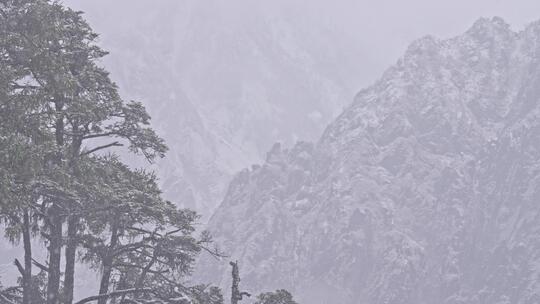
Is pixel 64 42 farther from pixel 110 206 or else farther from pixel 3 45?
pixel 110 206

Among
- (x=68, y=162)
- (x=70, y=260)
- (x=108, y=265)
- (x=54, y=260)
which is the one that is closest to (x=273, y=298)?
(x=108, y=265)

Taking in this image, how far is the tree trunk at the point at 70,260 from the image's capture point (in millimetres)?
19844

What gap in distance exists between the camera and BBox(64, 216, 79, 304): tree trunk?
19.8 m

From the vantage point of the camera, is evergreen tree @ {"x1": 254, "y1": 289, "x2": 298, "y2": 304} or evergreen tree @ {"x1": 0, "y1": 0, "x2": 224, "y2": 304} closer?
evergreen tree @ {"x1": 0, "y1": 0, "x2": 224, "y2": 304}

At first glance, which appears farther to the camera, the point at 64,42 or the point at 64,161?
the point at 64,42

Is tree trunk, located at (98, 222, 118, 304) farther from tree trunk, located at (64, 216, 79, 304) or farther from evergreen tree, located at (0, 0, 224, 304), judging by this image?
tree trunk, located at (64, 216, 79, 304)

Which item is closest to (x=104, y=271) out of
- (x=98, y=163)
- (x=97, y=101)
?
(x=98, y=163)

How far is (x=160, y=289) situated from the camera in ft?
66.9

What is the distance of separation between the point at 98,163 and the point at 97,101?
1621mm

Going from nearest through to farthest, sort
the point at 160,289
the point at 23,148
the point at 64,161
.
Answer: the point at 23,148, the point at 64,161, the point at 160,289

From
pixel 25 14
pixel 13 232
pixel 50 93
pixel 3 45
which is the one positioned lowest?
pixel 13 232

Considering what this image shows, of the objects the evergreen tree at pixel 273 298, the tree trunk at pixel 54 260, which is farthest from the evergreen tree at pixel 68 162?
the evergreen tree at pixel 273 298

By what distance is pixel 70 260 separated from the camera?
2053 centimetres

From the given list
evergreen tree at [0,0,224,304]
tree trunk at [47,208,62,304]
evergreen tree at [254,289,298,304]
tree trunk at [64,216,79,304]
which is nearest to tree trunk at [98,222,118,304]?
evergreen tree at [0,0,224,304]
